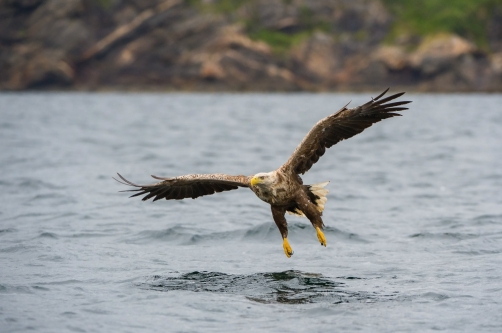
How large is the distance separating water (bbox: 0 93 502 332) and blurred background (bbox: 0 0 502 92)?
175ft

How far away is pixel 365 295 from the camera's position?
877 cm

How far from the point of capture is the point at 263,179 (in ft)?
30.9

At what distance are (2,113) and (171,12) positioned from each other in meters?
39.7

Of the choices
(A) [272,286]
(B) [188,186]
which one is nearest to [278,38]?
(B) [188,186]

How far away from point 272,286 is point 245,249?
7.29ft

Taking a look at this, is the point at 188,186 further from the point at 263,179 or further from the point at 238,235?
the point at 238,235

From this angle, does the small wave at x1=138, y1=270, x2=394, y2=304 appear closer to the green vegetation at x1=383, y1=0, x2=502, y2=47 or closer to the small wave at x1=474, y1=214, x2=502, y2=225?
the small wave at x1=474, y1=214, x2=502, y2=225

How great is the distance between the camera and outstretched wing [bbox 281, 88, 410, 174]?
9906 millimetres

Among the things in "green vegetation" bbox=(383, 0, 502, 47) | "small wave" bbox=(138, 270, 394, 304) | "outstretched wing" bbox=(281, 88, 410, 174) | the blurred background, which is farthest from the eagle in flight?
"green vegetation" bbox=(383, 0, 502, 47)

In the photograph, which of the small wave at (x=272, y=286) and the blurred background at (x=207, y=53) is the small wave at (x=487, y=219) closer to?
the small wave at (x=272, y=286)

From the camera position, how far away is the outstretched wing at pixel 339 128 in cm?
991

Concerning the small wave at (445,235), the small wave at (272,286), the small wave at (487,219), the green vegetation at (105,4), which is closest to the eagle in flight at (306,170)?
the small wave at (272,286)

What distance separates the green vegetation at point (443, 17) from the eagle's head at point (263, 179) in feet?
254

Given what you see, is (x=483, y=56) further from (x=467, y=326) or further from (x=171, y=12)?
(x=467, y=326)
